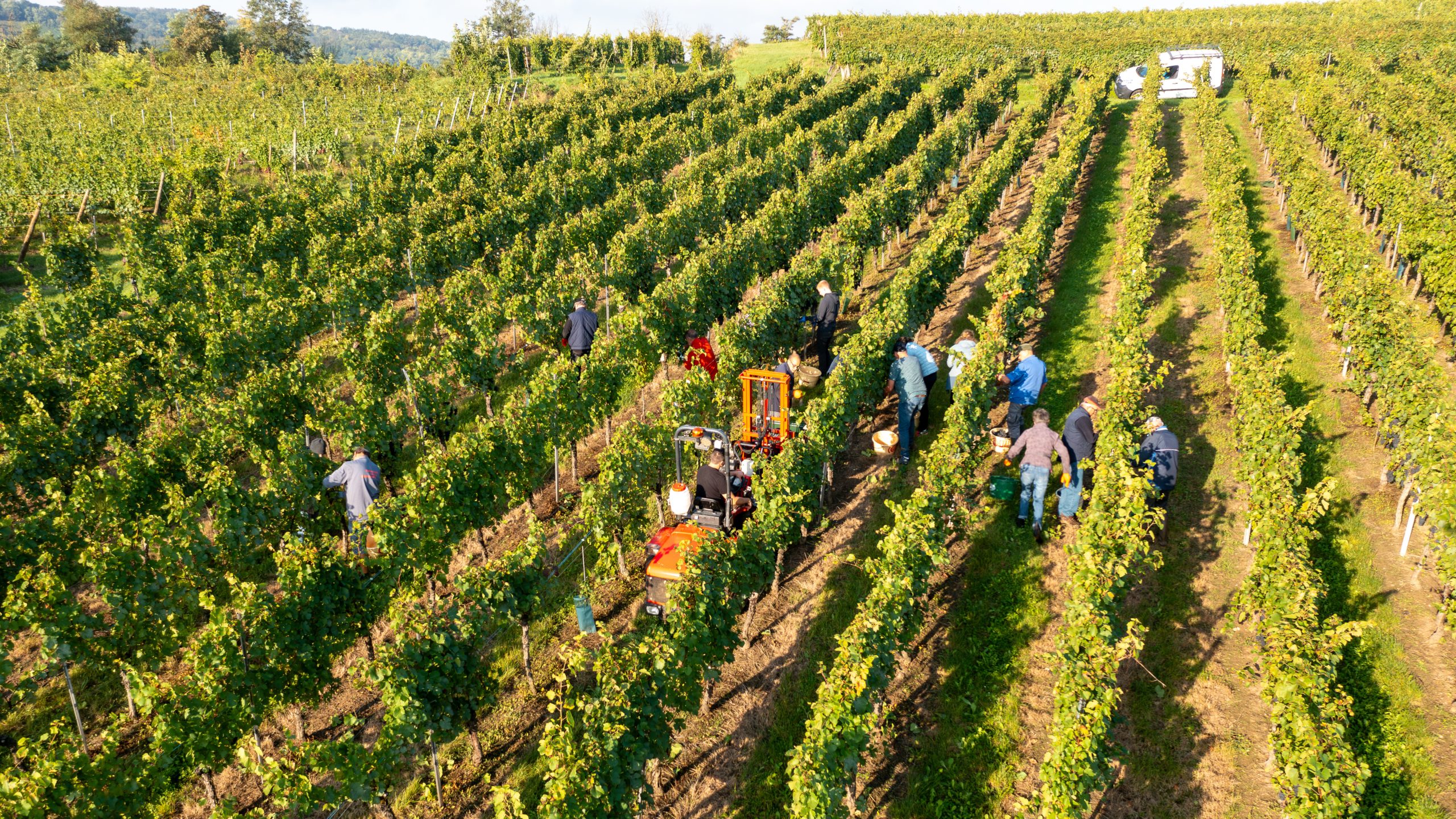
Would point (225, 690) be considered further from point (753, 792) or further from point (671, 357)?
point (671, 357)

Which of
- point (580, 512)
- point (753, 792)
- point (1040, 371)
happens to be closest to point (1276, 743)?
point (753, 792)

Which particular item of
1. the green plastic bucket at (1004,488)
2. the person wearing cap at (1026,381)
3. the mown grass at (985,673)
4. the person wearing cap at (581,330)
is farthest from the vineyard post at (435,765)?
the person wearing cap at (1026,381)

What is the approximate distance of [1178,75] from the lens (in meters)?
39.6

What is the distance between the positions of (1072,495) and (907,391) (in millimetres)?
3076

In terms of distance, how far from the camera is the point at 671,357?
1627 centimetres

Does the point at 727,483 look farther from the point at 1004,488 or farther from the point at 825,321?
the point at 825,321

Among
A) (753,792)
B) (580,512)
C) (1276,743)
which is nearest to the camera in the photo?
(1276,743)

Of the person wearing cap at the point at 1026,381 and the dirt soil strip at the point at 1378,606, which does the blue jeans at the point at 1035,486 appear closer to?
the person wearing cap at the point at 1026,381

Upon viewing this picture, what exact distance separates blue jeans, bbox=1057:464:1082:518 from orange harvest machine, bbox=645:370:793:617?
162 inches

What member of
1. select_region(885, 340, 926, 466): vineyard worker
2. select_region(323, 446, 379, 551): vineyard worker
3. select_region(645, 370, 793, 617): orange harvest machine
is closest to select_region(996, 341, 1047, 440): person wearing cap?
select_region(885, 340, 926, 466): vineyard worker

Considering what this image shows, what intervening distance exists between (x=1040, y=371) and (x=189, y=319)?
54.8ft

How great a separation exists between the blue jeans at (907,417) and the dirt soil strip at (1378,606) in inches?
225

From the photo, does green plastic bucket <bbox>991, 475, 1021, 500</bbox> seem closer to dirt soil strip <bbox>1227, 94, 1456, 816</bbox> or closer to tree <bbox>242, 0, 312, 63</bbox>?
dirt soil strip <bbox>1227, 94, 1456, 816</bbox>

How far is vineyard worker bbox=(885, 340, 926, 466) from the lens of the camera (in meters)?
12.5
